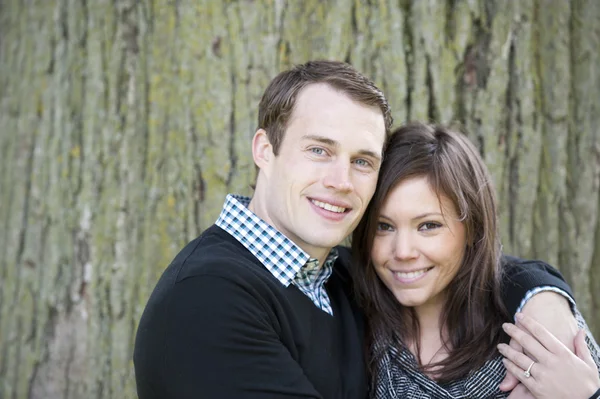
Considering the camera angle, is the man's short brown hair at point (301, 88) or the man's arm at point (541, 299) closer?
the man's arm at point (541, 299)

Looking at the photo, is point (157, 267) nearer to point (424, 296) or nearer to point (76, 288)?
point (76, 288)

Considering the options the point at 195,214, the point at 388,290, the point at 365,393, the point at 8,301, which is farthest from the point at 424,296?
the point at 8,301

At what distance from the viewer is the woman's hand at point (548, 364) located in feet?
7.66

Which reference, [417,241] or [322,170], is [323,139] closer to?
[322,170]

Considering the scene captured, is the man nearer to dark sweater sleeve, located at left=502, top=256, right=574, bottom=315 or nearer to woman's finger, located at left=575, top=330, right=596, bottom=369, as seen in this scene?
dark sweater sleeve, located at left=502, top=256, right=574, bottom=315

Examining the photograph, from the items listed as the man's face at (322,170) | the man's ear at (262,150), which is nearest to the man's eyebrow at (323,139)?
the man's face at (322,170)

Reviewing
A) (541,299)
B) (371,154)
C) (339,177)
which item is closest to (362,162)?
(371,154)

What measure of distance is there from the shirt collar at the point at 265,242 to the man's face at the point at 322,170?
10 cm

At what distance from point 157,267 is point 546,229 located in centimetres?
190

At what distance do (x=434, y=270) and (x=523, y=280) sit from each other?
348mm

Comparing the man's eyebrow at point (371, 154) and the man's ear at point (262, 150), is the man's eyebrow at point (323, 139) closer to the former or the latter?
the man's eyebrow at point (371, 154)

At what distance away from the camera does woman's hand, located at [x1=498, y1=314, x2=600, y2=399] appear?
234 centimetres

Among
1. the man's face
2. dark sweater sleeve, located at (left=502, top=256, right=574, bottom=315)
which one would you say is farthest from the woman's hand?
the man's face

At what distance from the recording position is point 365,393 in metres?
2.64
